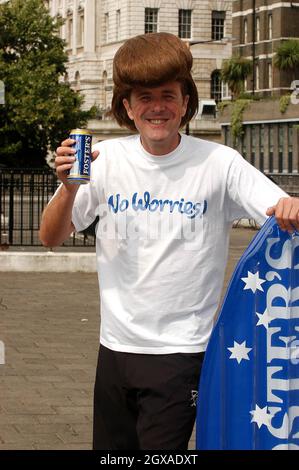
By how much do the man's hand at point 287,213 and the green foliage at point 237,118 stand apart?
4789cm

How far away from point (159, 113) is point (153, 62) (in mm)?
161

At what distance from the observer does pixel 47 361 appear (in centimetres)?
898

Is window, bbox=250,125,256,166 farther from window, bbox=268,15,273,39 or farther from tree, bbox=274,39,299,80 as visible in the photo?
window, bbox=268,15,273,39

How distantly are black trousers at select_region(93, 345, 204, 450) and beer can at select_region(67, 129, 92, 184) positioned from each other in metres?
0.57

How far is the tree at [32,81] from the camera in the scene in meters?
59.5

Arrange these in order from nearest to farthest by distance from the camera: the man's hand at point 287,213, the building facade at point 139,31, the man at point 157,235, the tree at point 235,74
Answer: the man's hand at point 287,213, the man at point 157,235, the tree at point 235,74, the building facade at point 139,31

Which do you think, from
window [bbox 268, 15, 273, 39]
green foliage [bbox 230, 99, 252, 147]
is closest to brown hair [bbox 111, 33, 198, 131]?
green foliage [bbox 230, 99, 252, 147]

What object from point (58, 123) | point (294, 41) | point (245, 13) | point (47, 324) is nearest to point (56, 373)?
point (47, 324)

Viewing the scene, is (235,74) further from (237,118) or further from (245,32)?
(237,118)

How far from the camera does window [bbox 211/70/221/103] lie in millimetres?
100875

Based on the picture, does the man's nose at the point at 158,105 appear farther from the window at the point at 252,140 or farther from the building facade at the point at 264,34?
the building facade at the point at 264,34

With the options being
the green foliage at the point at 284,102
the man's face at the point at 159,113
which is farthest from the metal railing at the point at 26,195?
the green foliage at the point at 284,102

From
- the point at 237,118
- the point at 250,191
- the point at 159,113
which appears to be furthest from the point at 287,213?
the point at 237,118
